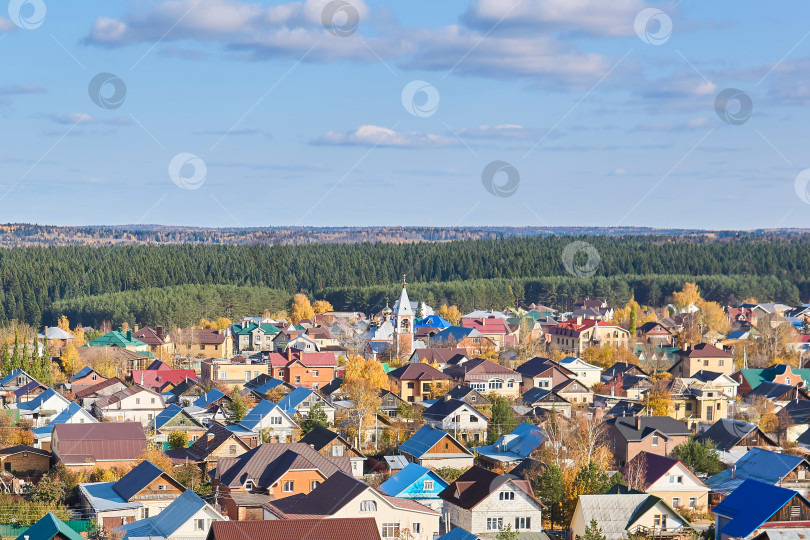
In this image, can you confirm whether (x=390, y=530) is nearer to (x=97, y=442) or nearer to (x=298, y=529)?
(x=298, y=529)

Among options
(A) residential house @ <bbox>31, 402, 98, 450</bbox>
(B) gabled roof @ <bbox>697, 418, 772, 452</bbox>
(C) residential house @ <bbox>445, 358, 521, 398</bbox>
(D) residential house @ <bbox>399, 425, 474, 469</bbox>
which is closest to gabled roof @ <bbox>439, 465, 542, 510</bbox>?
(D) residential house @ <bbox>399, 425, 474, 469</bbox>

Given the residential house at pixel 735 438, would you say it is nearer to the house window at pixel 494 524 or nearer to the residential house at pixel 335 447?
the house window at pixel 494 524

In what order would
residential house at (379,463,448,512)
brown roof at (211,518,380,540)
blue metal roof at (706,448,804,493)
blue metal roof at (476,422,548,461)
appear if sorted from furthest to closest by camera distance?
blue metal roof at (476,422,548,461)
blue metal roof at (706,448,804,493)
residential house at (379,463,448,512)
brown roof at (211,518,380,540)

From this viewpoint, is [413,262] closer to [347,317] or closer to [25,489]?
[347,317]

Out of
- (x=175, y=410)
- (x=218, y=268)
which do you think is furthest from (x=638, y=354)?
(x=218, y=268)

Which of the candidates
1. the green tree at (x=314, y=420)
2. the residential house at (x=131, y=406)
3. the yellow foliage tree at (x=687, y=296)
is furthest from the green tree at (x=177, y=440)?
the yellow foliage tree at (x=687, y=296)

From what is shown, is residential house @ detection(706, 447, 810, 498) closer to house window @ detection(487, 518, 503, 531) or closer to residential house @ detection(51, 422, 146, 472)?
house window @ detection(487, 518, 503, 531)
